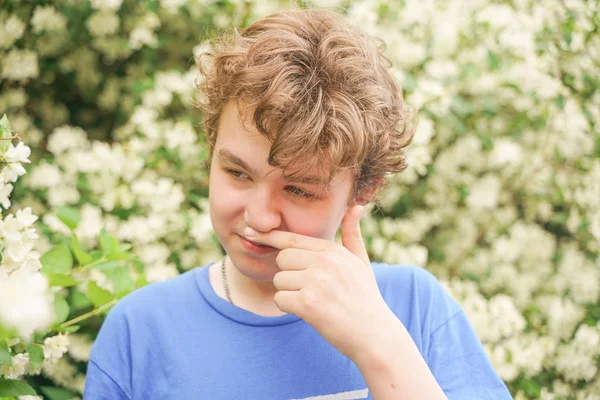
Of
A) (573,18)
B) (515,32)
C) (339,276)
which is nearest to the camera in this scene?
(339,276)

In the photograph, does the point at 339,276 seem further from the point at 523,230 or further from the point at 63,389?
the point at 523,230

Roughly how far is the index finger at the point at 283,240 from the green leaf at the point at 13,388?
445 mm

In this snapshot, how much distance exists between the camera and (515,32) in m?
2.68

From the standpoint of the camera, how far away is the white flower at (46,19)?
235 centimetres

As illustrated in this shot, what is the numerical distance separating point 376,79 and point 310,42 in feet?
0.49

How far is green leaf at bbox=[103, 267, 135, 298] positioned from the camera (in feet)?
5.24

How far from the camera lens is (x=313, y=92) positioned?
1171 millimetres

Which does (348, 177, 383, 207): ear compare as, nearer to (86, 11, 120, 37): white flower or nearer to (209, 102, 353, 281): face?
(209, 102, 353, 281): face

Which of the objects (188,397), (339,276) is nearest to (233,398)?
(188,397)

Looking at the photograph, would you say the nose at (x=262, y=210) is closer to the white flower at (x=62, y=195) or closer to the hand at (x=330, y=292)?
the hand at (x=330, y=292)

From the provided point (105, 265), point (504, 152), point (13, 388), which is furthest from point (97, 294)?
point (504, 152)

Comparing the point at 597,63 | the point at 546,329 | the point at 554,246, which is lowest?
the point at 546,329

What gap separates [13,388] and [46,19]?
1726mm

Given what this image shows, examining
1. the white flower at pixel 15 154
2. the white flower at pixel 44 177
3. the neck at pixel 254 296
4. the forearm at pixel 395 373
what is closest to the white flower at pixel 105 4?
the white flower at pixel 44 177
